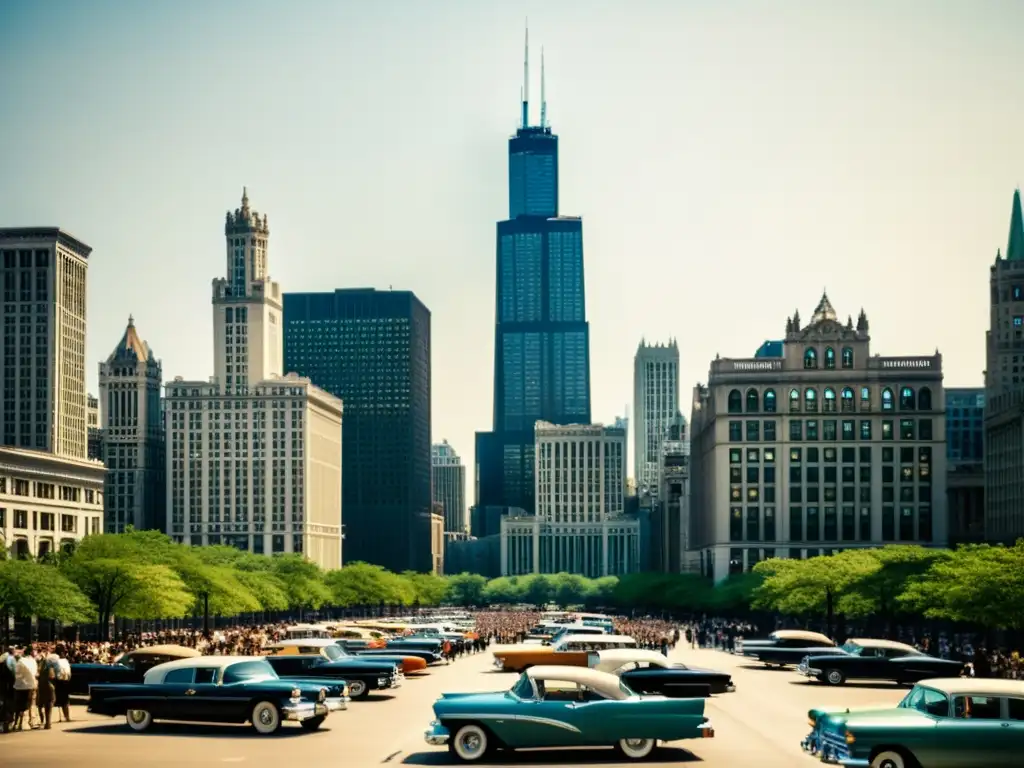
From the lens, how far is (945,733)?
98.3 ft

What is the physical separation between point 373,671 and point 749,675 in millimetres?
22172

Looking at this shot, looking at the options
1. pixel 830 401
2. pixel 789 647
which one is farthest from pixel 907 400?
pixel 789 647

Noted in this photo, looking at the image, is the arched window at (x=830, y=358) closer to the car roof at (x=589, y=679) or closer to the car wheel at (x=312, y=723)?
the car wheel at (x=312, y=723)

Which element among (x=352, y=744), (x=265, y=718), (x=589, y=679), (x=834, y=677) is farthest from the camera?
(x=834, y=677)

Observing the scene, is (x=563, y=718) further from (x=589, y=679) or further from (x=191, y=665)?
(x=191, y=665)

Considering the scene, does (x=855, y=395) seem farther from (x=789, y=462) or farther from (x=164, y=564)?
(x=164, y=564)

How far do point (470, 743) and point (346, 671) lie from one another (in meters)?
18.2

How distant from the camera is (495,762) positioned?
33688 mm

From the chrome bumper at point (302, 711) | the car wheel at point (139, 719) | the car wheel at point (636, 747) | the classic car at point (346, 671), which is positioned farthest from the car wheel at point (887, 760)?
the classic car at point (346, 671)

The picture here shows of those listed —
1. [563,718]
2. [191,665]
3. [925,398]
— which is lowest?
[563,718]

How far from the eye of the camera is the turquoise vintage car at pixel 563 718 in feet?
110

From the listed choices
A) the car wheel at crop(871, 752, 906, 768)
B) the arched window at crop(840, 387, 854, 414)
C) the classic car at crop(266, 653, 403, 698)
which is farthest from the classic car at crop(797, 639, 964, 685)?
the arched window at crop(840, 387, 854, 414)

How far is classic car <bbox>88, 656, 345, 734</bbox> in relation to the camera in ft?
128

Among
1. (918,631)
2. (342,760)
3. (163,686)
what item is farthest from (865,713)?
(918,631)
